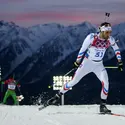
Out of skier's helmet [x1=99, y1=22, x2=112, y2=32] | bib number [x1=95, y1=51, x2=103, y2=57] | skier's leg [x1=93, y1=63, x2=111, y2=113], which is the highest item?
skier's helmet [x1=99, y1=22, x2=112, y2=32]

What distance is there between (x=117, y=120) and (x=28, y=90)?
6101 inches

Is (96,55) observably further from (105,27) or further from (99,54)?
(105,27)

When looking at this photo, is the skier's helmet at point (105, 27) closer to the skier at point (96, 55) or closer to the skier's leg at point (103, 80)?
the skier at point (96, 55)

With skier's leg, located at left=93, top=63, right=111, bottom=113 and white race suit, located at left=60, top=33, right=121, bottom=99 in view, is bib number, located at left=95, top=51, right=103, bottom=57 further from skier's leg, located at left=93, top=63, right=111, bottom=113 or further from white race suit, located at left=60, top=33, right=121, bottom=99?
skier's leg, located at left=93, top=63, right=111, bottom=113

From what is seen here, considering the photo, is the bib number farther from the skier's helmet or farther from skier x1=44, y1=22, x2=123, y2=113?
the skier's helmet

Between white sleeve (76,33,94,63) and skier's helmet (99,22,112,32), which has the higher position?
skier's helmet (99,22,112,32)

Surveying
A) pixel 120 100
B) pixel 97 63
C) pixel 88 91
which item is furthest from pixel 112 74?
pixel 97 63

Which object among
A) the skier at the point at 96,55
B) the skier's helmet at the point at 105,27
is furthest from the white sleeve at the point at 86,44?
the skier's helmet at the point at 105,27

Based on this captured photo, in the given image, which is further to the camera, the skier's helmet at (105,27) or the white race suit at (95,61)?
the white race suit at (95,61)

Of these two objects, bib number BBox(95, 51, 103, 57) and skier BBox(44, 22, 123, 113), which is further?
bib number BBox(95, 51, 103, 57)

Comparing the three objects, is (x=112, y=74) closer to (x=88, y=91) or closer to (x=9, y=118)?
(x=88, y=91)

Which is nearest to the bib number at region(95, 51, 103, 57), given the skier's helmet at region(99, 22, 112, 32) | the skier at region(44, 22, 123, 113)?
the skier at region(44, 22, 123, 113)

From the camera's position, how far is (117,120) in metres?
8.88

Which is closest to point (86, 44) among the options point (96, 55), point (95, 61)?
point (96, 55)
